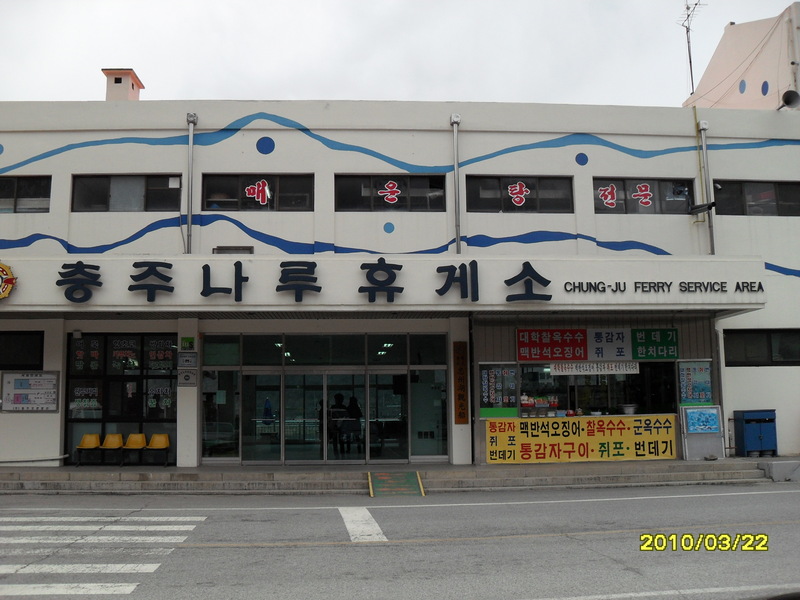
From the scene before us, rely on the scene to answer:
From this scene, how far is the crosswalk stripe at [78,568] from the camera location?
8.09 m

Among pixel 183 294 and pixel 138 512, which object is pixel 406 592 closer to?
pixel 138 512

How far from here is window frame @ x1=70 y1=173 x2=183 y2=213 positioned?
692 inches

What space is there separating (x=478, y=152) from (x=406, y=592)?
41.5ft

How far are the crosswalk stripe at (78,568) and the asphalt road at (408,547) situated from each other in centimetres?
2

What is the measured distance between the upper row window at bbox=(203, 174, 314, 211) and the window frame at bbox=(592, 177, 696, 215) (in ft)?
23.5

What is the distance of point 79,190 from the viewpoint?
1773 centimetres

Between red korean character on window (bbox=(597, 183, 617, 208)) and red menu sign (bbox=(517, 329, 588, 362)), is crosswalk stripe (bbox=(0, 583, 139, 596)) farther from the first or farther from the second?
red korean character on window (bbox=(597, 183, 617, 208))

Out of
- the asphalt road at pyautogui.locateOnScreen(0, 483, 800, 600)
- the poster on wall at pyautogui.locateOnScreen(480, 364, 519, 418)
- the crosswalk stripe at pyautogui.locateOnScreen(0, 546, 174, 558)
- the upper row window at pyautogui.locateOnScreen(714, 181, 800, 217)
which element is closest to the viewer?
the asphalt road at pyautogui.locateOnScreen(0, 483, 800, 600)

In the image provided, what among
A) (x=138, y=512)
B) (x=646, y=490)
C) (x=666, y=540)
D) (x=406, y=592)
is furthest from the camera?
(x=646, y=490)

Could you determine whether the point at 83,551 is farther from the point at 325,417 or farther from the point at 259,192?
the point at 259,192

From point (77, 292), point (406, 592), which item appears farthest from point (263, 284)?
point (406, 592)

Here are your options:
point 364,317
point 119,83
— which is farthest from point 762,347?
point 119,83

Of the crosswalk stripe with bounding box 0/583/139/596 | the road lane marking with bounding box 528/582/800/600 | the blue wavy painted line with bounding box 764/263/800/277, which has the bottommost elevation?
the road lane marking with bounding box 528/582/800/600
